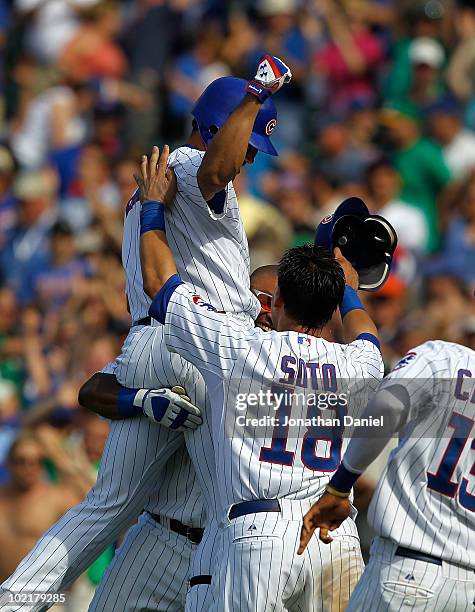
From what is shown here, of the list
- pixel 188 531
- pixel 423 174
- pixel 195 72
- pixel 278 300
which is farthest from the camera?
pixel 195 72

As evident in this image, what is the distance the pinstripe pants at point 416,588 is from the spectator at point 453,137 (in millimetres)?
6365

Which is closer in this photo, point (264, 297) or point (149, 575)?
point (149, 575)

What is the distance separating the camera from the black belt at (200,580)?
5.40 meters

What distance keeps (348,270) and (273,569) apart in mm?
1570

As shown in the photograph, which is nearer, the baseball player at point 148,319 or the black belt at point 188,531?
the baseball player at point 148,319

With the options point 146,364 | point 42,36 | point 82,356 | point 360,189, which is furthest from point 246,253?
point 42,36

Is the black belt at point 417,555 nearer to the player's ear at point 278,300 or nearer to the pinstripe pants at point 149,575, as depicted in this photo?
the player's ear at point 278,300

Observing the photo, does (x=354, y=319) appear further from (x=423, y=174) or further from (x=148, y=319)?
(x=423, y=174)

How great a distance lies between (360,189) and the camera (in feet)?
36.0

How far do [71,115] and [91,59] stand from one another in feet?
2.37

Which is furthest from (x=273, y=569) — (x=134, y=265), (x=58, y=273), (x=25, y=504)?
(x=58, y=273)

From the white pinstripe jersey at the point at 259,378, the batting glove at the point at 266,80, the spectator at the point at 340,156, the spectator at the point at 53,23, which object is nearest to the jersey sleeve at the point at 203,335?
the white pinstripe jersey at the point at 259,378

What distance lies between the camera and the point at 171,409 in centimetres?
555

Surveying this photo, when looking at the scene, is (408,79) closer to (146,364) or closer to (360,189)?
(360,189)
